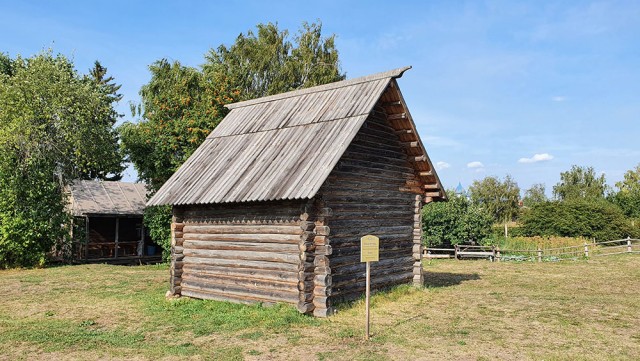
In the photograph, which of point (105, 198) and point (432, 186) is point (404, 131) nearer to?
point (432, 186)

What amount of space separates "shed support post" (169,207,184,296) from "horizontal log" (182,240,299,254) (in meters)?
0.25

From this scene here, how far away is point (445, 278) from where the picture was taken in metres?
22.2

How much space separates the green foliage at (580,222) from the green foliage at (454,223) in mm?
9751

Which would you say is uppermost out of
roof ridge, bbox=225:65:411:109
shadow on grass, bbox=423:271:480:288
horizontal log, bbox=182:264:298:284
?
roof ridge, bbox=225:65:411:109

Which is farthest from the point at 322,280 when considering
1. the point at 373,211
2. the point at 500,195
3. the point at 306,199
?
the point at 500,195

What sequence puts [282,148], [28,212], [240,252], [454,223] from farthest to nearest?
[454,223]
[28,212]
[282,148]
[240,252]

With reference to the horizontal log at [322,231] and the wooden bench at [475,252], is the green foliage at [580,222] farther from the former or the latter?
the horizontal log at [322,231]

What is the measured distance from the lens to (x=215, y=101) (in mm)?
29297

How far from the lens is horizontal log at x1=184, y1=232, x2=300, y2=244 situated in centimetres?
1344

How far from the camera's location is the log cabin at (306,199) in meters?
13.2

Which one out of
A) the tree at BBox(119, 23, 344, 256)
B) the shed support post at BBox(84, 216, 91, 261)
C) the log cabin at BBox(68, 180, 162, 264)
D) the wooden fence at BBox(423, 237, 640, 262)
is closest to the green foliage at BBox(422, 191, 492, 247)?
the wooden fence at BBox(423, 237, 640, 262)

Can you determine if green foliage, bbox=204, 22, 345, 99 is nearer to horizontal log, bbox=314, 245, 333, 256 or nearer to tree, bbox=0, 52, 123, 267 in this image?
tree, bbox=0, 52, 123, 267

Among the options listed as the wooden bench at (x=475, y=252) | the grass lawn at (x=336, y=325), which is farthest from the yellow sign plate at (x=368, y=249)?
the wooden bench at (x=475, y=252)

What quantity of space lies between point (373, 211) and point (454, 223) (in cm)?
2012
